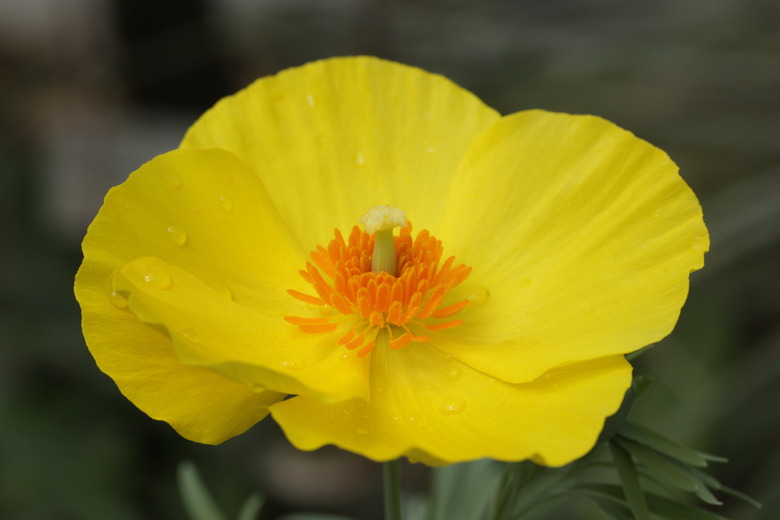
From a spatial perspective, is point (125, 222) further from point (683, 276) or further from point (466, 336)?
point (683, 276)

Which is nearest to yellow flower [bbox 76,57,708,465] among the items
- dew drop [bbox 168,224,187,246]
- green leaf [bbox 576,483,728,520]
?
dew drop [bbox 168,224,187,246]

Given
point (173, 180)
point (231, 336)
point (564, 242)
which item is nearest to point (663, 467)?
point (564, 242)

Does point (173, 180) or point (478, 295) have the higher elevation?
point (173, 180)

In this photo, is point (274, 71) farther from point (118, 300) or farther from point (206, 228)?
point (118, 300)

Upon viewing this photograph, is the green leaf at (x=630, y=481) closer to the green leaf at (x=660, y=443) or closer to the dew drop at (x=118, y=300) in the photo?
the green leaf at (x=660, y=443)

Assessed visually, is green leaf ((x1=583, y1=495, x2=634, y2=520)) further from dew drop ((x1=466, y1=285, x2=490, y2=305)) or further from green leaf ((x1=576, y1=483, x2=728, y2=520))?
dew drop ((x1=466, y1=285, x2=490, y2=305))
